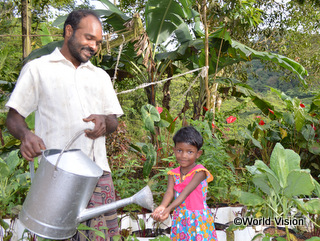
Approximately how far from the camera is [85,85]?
4.78 feet

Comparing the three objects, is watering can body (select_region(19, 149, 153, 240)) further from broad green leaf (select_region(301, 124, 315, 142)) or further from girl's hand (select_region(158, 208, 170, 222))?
broad green leaf (select_region(301, 124, 315, 142))

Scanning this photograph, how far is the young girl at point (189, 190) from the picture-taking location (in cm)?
175

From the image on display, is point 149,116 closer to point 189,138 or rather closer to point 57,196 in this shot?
point 189,138

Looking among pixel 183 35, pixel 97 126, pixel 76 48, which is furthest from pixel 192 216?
pixel 183 35

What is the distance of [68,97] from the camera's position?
1398 mm

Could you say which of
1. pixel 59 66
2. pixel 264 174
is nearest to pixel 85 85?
pixel 59 66

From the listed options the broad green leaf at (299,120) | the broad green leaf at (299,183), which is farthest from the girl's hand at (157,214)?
the broad green leaf at (299,120)

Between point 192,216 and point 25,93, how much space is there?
40.6 inches

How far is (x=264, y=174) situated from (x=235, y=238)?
64 cm

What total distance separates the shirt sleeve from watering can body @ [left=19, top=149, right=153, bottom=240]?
0.28 m

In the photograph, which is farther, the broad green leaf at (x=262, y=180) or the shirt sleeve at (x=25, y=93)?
the broad green leaf at (x=262, y=180)

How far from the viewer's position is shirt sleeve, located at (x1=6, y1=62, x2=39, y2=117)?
1.33m

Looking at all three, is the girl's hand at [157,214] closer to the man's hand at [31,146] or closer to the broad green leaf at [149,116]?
the man's hand at [31,146]

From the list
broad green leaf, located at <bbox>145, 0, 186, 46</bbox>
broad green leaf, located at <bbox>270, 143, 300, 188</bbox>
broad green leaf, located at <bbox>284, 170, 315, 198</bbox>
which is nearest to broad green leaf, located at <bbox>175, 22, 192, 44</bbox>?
broad green leaf, located at <bbox>145, 0, 186, 46</bbox>
